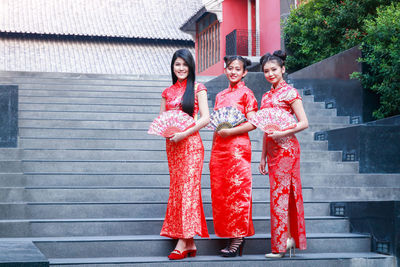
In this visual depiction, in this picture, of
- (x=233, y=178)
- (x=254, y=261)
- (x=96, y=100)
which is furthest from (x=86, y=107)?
(x=254, y=261)

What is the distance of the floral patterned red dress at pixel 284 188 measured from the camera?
508 centimetres

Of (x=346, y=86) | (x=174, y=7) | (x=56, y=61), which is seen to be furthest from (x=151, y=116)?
(x=174, y=7)

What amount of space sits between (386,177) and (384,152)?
288mm

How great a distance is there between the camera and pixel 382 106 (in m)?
8.58

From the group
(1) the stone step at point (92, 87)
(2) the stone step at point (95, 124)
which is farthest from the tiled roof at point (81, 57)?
(2) the stone step at point (95, 124)

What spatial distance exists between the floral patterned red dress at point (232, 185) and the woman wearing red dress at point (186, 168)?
0.15 metres

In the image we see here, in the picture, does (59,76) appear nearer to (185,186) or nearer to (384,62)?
(384,62)

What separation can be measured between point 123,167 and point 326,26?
5744 mm

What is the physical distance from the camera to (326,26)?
37.0 feet

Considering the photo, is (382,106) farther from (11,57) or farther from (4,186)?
(11,57)

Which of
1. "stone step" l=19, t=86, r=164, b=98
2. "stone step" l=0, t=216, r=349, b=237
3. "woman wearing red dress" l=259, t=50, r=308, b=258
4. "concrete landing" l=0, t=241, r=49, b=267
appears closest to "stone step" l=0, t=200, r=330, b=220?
"stone step" l=0, t=216, r=349, b=237

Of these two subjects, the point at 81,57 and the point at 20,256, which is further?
the point at 81,57

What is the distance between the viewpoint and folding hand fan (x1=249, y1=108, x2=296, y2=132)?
198 inches

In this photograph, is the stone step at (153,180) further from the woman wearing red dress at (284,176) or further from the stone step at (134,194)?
the woman wearing red dress at (284,176)
